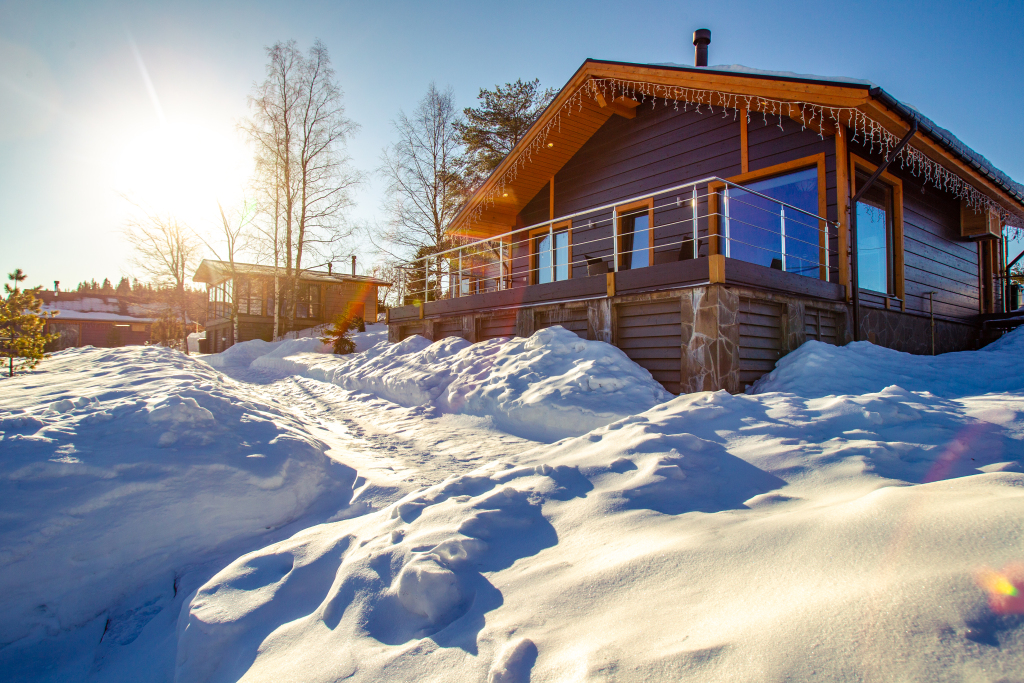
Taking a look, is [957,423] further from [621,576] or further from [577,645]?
[577,645]

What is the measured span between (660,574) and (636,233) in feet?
29.5

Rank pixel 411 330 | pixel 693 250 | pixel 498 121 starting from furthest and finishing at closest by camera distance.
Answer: pixel 498 121, pixel 411 330, pixel 693 250

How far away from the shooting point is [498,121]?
20891mm

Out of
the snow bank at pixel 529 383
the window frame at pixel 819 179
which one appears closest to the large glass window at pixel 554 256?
the snow bank at pixel 529 383

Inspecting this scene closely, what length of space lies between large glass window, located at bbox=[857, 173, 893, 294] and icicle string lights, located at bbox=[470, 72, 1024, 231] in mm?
548

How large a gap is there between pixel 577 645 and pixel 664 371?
489cm

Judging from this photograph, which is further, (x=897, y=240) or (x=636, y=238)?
(x=636, y=238)

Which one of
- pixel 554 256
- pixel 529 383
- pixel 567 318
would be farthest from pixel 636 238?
pixel 529 383

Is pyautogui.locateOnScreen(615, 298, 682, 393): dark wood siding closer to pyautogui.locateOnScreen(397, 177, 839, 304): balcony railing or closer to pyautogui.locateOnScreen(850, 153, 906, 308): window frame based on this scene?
pyautogui.locateOnScreen(397, 177, 839, 304): balcony railing

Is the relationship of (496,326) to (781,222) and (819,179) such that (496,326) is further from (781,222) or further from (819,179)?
(819,179)

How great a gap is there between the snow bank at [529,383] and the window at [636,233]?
3830 millimetres

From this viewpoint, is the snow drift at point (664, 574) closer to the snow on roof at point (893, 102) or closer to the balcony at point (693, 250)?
the balcony at point (693, 250)

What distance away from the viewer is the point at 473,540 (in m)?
2.15

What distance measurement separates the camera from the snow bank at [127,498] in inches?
93.4
